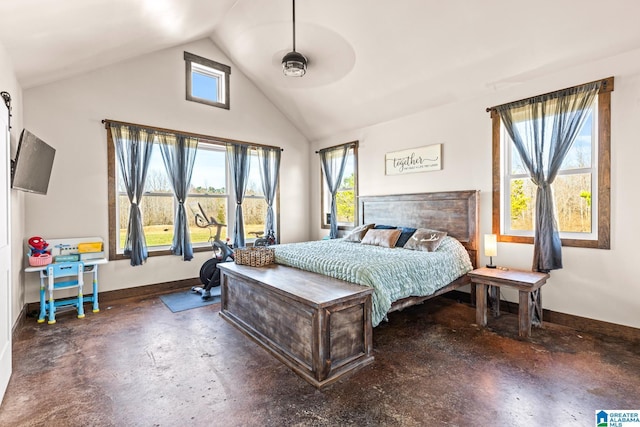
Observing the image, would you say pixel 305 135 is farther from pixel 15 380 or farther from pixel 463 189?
pixel 15 380

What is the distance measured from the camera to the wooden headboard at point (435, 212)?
4073mm

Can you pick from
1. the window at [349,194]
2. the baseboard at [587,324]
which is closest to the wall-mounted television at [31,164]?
the window at [349,194]

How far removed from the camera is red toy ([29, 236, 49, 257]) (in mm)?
3631

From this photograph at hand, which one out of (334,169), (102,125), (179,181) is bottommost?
(179,181)

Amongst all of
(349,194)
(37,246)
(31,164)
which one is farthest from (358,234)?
(37,246)

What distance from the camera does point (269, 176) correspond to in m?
6.07

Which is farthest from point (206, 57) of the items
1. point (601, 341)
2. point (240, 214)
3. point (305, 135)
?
point (601, 341)

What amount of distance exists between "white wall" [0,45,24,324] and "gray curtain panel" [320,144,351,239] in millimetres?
4450

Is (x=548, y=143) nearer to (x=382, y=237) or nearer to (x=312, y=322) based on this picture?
(x=382, y=237)

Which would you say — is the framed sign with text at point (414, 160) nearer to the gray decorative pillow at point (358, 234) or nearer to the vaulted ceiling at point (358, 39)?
the vaulted ceiling at point (358, 39)

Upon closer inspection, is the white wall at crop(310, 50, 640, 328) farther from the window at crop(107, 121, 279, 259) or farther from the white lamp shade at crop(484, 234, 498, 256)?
the window at crop(107, 121, 279, 259)

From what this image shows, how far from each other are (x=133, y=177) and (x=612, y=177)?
5876 millimetres

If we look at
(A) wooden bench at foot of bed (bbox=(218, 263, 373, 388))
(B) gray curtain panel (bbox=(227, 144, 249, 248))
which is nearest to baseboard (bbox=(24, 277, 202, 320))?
(B) gray curtain panel (bbox=(227, 144, 249, 248))

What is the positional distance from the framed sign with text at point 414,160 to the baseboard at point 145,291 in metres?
3.84
